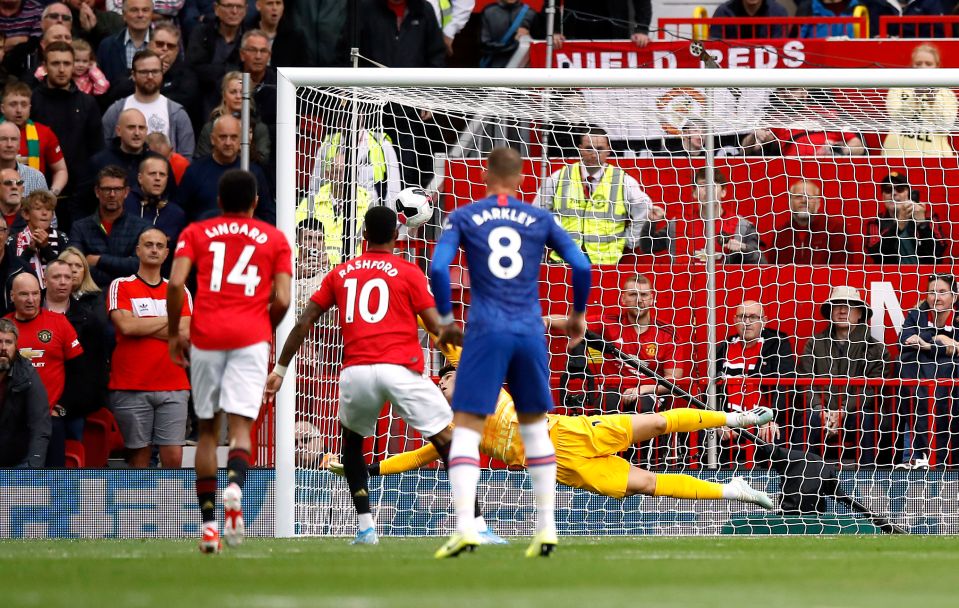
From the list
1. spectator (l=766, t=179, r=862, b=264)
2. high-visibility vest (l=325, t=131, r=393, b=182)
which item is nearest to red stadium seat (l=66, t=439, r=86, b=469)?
high-visibility vest (l=325, t=131, r=393, b=182)

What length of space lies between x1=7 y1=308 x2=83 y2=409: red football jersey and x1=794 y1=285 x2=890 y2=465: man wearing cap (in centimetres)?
595

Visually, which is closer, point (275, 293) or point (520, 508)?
point (275, 293)

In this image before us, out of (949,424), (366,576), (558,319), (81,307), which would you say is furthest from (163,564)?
(949,424)

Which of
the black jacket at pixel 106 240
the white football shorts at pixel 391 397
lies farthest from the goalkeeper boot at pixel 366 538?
the black jacket at pixel 106 240

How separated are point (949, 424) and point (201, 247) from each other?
22.0 ft

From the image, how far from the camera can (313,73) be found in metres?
11.2

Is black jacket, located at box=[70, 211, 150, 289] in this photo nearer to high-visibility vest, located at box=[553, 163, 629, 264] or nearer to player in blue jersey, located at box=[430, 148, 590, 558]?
high-visibility vest, located at box=[553, 163, 629, 264]

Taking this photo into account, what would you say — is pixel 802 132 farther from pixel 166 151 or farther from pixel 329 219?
pixel 166 151

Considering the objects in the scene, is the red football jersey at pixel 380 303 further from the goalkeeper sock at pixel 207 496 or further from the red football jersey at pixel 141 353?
the red football jersey at pixel 141 353

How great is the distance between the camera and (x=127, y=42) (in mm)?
15320

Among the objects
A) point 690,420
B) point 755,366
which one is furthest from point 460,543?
point 755,366

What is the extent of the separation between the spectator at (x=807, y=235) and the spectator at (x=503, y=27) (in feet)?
12.9

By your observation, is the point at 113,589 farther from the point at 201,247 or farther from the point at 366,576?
the point at 201,247

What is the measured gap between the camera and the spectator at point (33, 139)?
14156 mm
